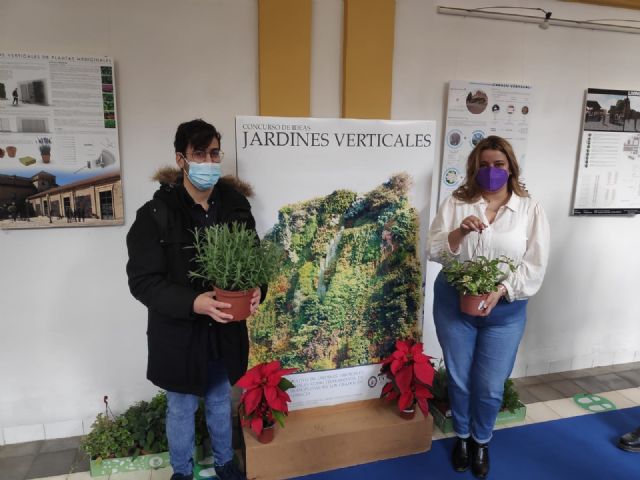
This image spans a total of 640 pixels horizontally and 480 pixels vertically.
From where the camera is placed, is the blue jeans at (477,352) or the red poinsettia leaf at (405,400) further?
the red poinsettia leaf at (405,400)

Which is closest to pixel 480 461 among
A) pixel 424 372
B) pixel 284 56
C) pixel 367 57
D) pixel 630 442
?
pixel 424 372

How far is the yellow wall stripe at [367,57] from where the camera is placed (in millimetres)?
2414

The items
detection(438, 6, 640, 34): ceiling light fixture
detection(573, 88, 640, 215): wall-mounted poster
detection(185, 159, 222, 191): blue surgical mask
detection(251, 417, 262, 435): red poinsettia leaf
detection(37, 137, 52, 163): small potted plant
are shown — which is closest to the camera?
Result: detection(185, 159, 222, 191): blue surgical mask

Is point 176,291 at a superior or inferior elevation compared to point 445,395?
superior

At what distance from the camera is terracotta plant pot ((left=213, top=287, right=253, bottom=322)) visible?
1608 millimetres

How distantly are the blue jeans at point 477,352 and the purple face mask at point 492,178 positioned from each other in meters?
0.53

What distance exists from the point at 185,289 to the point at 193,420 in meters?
0.72

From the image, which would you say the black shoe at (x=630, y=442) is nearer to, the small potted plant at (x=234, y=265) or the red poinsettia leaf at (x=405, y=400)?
the red poinsettia leaf at (x=405, y=400)

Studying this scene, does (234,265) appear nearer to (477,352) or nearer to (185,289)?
(185,289)

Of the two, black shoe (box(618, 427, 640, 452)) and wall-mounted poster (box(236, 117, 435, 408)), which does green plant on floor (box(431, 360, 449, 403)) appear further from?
black shoe (box(618, 427, 640, 452))

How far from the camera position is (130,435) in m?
2.30

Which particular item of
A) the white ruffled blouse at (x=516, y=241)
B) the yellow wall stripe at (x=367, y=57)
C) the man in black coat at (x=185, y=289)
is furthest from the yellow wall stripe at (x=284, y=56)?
the white ruffled blouse at (x=516, y=241)

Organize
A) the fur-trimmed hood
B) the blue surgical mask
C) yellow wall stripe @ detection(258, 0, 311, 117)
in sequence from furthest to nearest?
1. yellow wall stripe @ detection(258, 0, 311, 117)
2. the fur-trimmed hood
3. the blue surgical mask

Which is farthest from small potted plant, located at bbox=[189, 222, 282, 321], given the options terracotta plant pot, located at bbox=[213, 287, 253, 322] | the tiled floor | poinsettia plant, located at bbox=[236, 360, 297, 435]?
the tiled floor
